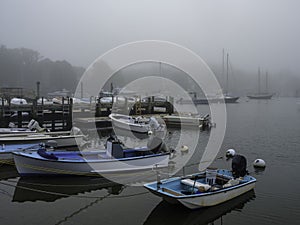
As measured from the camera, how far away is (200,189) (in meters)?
10.9

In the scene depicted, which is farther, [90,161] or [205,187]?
[90,161]

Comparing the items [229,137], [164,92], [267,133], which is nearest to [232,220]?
[229,137]

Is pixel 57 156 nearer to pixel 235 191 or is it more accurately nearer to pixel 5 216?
pixel 5 216

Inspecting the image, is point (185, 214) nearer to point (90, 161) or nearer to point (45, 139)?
point (90, 161)

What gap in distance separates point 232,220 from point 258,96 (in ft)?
512

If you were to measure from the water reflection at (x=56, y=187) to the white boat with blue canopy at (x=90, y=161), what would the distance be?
33 cm

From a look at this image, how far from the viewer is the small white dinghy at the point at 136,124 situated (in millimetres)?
29375

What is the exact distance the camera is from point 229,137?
29156 mm

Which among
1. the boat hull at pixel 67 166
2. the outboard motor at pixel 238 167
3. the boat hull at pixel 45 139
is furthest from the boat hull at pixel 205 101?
the outboard motor at pixel 238 167

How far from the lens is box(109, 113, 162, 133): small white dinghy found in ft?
96.4

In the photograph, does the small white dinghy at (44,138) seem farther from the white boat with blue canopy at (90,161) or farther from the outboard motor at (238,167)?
the outboard motor at (238,167)

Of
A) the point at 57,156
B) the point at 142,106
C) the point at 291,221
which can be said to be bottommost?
the point at 291,221

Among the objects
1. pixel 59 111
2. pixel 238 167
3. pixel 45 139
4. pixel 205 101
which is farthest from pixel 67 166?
pixel 205 101

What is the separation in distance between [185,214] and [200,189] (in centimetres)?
106
